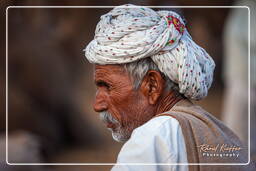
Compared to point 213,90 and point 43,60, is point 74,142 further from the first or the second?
point 213,90

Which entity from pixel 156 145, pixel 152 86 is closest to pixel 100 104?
pixel 152 86

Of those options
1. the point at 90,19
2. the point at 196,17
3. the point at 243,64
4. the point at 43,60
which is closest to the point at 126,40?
the point at 243,64

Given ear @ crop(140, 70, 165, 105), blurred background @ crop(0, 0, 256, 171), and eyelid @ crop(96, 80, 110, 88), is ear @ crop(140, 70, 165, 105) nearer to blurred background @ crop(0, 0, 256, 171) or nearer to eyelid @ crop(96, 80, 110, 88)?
eyelid @ crop(96, 80, 110, 88)

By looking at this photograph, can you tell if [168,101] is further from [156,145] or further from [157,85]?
[156,145]

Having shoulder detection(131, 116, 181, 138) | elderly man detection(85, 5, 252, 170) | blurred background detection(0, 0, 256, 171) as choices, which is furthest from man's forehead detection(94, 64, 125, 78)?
blurred background detection(0, 0, 256, 171)

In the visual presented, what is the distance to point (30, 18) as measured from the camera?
9.41 metres

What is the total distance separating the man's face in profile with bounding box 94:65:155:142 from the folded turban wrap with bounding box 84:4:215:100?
0.24 ft

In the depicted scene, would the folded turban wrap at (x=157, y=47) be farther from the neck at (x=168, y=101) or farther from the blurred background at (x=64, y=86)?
the blurred background at (x=64, y=86)

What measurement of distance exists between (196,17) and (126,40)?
1041 centimetres

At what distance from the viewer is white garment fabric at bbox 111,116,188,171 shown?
6.94ft

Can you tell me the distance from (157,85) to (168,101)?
0.09m

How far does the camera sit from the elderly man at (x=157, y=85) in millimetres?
2205

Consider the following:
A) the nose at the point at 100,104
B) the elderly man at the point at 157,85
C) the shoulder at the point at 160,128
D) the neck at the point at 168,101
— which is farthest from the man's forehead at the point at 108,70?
the shoulder at the point at 160,128

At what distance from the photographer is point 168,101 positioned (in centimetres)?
246
